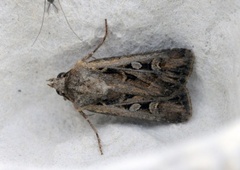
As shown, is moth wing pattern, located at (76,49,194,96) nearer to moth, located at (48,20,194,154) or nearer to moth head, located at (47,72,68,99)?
moth, located at (48,20,194,154)

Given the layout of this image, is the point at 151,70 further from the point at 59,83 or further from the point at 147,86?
the point at 59,83

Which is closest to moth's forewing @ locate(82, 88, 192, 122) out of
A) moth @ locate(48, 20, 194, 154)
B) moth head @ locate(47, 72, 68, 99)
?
moth @ locate(48, 20, 194, 154)

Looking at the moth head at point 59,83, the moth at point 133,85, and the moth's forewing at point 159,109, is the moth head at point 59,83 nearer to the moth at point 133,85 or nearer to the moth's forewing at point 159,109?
the moth at point 133,85

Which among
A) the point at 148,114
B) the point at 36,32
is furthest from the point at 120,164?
the point at 36,32

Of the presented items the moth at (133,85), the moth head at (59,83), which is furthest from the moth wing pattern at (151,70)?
the moth head at (59,83)

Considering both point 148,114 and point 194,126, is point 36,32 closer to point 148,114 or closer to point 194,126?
point 148,114

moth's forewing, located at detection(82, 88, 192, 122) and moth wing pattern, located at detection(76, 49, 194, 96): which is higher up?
moth wing pattern, located at detection(76, 49, 194, 96)
